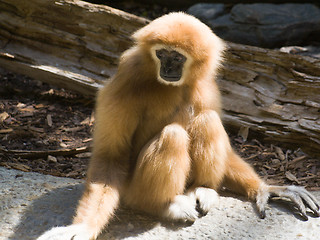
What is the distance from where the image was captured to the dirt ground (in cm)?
587

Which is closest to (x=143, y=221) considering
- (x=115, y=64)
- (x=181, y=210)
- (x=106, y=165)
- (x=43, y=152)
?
(x=181, y=210)

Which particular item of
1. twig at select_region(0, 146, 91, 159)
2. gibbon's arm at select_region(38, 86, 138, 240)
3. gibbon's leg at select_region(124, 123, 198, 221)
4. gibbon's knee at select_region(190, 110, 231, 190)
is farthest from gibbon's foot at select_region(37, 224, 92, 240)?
twig at select_region(0, 146, 91, 159)

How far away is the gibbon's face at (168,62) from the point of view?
14.1 ft

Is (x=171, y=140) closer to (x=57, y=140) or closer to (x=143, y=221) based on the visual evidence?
(x=143, y=221)

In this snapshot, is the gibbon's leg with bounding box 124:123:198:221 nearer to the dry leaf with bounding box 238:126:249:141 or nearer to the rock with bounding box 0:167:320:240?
the rock with bounding box 0:167:320:240

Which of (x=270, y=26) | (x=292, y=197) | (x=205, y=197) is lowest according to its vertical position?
(x=205, y=197)

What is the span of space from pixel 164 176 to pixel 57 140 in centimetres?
279

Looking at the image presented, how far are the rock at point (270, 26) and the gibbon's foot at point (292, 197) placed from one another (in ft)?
15.1

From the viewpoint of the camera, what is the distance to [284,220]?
450 cm

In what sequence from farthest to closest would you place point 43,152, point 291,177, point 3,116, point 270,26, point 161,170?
point 270,26 → point 3,116 → point 43,152 → point 291,177 → point 161,170

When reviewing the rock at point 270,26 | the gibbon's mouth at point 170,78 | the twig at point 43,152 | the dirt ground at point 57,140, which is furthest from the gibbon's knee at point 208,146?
the rock at point 270,26

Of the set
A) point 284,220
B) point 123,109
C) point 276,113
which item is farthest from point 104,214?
point 276,113

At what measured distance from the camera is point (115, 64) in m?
6.95

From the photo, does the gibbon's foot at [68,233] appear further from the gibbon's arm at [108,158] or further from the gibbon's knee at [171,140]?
the gibbon's knee at [171,140]
